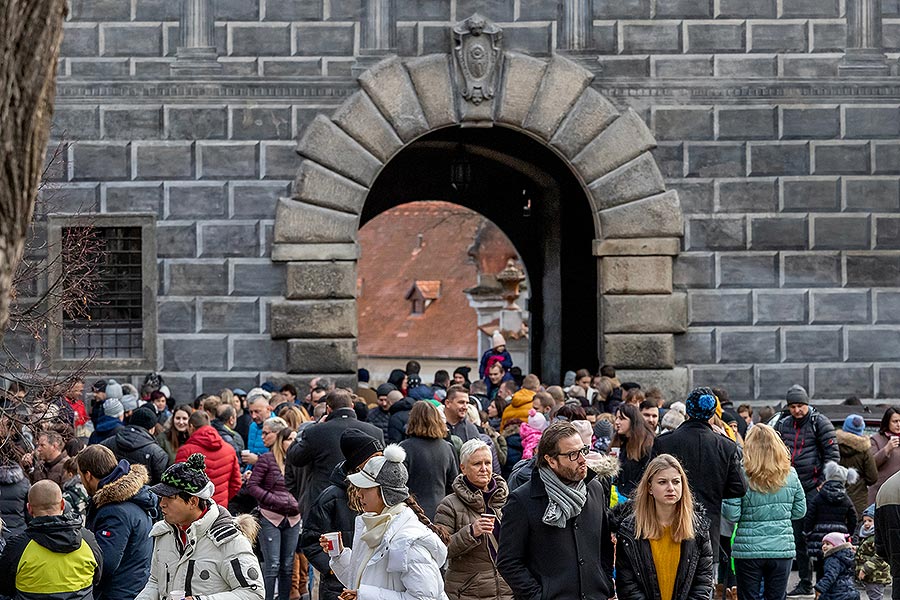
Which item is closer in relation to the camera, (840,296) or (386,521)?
(386,521)

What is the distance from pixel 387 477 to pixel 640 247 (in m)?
11.3

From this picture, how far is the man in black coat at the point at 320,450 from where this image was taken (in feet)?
36.9

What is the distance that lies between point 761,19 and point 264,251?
6147mm

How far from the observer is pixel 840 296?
18.5 metres

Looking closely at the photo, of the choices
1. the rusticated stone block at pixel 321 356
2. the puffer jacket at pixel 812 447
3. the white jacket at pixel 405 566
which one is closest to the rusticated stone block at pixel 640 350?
the rusticated stone block at pixel 321 356

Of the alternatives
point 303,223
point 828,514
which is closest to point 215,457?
point 828,514

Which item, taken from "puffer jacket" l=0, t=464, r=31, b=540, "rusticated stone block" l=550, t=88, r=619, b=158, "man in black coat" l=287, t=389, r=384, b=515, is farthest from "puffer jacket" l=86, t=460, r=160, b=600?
"rusticated stone block" l=550, t=88, r=619, b=158

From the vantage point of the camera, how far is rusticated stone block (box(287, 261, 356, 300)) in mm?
18125

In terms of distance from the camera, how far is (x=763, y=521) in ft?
34.5

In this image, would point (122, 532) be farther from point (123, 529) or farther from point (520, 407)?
point (520, 407)

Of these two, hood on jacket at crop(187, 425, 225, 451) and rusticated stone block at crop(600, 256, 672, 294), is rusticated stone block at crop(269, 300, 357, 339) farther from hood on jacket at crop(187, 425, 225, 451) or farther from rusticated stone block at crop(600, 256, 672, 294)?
hood on jacket at crop(187, 425, 225, 451)

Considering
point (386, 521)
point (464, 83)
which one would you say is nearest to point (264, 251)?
point (464, 83)

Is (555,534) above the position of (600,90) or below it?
below

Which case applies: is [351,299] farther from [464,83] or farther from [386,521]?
[386,521]
